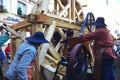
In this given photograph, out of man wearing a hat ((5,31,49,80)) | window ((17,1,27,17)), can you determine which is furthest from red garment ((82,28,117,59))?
window ((17,1,27,17))

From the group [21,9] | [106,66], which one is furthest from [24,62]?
[21,9]

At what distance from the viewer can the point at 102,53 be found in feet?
19.1

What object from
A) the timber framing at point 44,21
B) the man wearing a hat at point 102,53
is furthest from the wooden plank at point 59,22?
the man wearing a hat at point 102,53

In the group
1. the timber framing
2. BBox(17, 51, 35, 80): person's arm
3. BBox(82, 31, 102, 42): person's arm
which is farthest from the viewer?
the timber framing

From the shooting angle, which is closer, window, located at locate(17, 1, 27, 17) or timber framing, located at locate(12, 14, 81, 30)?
timber framing, located at locate(12, 14, 81, 30)

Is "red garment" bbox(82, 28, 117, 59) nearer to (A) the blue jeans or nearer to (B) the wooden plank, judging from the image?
(A) the blue jeans

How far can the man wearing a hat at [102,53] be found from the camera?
5797 mm

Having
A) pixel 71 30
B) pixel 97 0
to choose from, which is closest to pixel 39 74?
pixel 71 30

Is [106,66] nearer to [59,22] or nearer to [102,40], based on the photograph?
[102,40]

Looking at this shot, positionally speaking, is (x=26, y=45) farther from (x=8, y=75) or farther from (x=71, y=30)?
(x=71, y=30)

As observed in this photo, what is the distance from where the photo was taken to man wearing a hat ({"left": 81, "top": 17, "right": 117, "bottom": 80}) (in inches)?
228

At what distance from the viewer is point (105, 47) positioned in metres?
5.91

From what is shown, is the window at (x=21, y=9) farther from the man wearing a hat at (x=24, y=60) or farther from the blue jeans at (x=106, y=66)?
the man wearing a hat at (x=24, y=60)

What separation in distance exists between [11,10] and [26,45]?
17.9m
